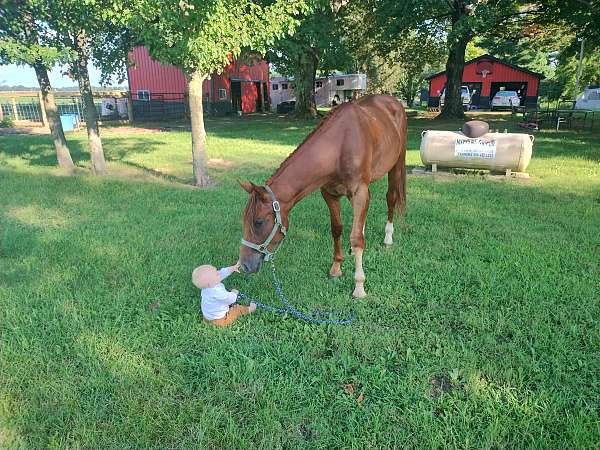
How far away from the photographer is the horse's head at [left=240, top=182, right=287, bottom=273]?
3.32 m

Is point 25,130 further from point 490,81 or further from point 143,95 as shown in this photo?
point 490,81

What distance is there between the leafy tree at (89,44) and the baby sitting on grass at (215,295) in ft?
21.4

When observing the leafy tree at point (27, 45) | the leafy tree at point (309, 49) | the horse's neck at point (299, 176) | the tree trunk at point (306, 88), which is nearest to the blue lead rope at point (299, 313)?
the horse's neck at point (299, 176)

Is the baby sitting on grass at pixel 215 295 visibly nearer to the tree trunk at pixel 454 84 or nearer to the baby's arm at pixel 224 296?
the baby's arm at pixel 224 296

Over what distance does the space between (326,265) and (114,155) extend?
9.89 metres

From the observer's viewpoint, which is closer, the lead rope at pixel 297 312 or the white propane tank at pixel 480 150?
the lead rope at pixel 297 312

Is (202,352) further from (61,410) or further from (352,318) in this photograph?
(352,318)

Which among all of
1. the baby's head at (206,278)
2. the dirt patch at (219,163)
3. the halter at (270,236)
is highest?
the halter at (270,236)

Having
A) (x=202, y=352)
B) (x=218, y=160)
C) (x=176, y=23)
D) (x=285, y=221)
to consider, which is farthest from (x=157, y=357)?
(x=218, y=160)

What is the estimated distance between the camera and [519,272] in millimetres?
4434

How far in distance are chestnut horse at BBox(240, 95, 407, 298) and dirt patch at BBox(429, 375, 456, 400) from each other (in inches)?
47.9

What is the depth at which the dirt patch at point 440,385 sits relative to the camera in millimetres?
2793

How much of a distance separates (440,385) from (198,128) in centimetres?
695

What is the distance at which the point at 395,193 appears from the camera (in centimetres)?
555
